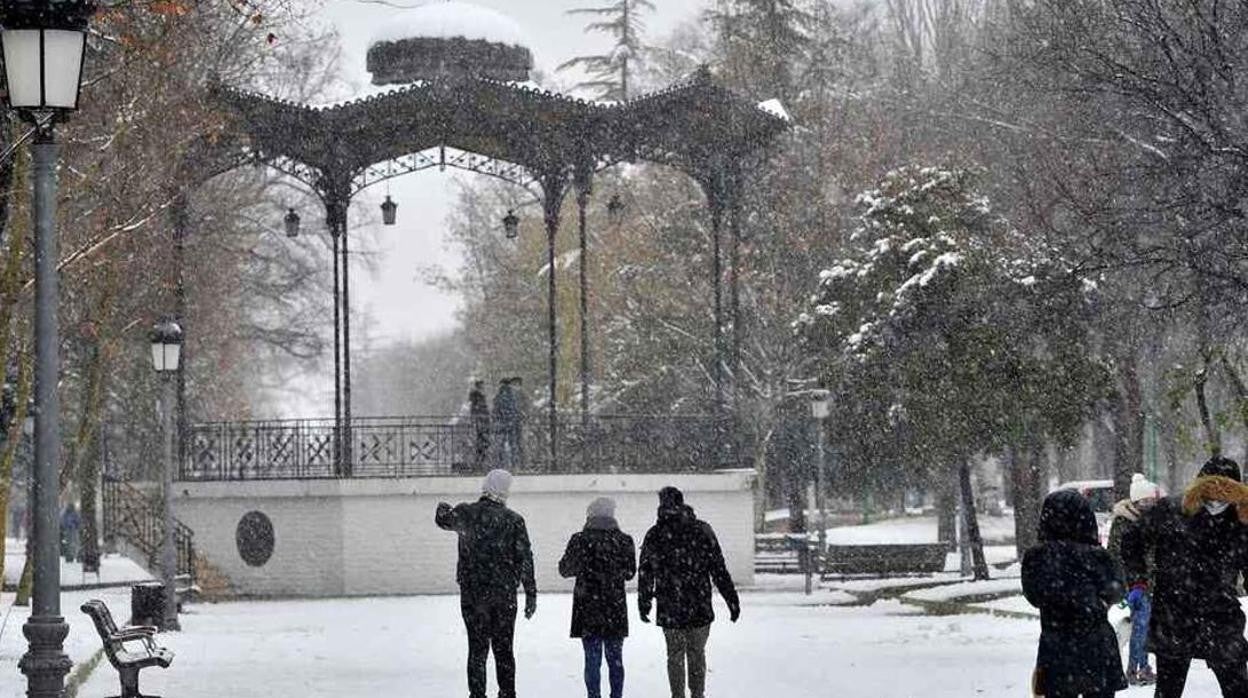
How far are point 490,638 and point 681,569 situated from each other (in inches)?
55.8

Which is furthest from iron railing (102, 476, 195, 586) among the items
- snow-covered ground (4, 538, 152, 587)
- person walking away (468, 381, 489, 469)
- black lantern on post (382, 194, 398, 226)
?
black lantern on post (382, 194, 398, 226)

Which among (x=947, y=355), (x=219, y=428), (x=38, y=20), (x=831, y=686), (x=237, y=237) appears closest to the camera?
(x=38, y=20)

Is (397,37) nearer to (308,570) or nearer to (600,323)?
(308,570)

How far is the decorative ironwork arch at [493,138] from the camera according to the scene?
106 feet

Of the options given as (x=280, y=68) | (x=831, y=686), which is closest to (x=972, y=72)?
(x=280, y=68)

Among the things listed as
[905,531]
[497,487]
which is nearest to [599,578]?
[497,487]

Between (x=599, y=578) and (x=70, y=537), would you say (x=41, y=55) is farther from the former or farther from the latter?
(x=70, y=537)

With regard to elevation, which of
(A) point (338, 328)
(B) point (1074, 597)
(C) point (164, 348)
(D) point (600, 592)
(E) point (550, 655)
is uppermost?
(A) point (338, 328)

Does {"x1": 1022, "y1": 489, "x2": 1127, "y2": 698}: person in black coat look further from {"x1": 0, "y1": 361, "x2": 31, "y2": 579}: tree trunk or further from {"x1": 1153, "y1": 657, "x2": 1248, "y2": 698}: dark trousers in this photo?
{"x1": 0, "y1": 361, "x2": 31, "y2": 579}: tree trunk

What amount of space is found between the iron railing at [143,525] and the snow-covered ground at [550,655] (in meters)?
3.77

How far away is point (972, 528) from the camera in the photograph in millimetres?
36562

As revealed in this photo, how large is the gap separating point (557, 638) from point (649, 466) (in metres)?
11.2

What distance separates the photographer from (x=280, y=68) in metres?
49.1

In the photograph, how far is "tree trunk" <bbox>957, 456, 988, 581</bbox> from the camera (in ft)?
117
